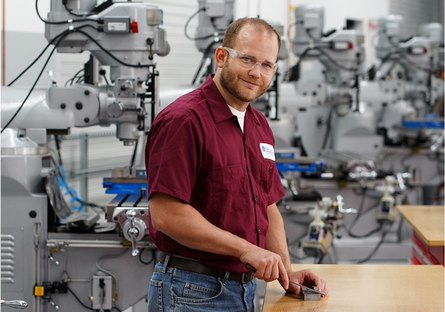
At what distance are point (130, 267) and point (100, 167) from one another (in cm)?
259

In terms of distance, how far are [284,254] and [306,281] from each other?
0.51 feet

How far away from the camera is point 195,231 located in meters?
1.81

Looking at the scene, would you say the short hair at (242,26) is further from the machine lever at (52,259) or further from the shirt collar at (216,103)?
the machine lever at (52,259)

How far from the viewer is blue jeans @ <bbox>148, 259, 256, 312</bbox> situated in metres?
1.94

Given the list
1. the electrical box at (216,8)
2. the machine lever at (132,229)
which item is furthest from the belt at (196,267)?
the electrical box at (216,8)

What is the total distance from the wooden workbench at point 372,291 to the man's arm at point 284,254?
0.04m

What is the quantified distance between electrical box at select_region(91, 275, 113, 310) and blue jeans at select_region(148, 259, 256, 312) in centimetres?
121

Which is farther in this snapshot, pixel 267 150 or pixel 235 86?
pixel 267 150

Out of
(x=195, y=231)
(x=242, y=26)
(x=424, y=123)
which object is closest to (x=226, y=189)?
(x=195, y=231)

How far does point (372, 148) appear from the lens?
20.4 ft

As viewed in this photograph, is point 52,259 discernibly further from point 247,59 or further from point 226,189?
point 247,59

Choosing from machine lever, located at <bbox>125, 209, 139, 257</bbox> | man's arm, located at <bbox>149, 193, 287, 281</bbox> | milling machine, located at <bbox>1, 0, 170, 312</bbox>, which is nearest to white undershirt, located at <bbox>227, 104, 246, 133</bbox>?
man's arm, located at <bbox>149, 193, 287, 281</bbox>

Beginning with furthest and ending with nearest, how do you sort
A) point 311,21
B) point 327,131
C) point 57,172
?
point 327,131 < point 311,21 < point 57,172

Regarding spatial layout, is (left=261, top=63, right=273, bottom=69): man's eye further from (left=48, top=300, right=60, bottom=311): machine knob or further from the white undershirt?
(left=48, top=300, right=60, bottom=311): machine knob
